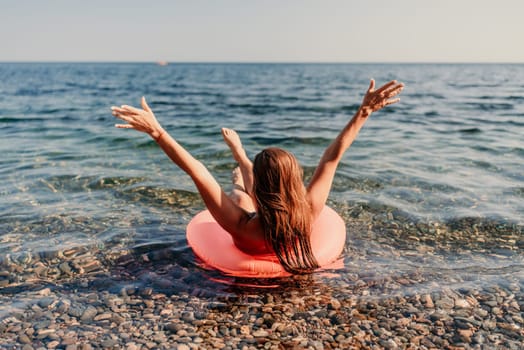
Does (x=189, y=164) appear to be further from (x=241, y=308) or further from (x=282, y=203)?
(x=241, y=308)

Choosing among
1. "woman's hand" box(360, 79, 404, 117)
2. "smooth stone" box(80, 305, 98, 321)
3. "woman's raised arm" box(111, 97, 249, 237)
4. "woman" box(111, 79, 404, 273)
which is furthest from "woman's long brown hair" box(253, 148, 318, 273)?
"smooth stone" box(80, 305, 98, 321)

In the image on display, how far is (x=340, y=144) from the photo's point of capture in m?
4.20

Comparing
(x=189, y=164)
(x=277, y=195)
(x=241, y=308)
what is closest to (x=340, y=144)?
(x=277, y=195)

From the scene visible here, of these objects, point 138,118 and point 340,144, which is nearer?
point 138,118

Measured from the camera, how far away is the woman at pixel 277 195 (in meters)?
3.73

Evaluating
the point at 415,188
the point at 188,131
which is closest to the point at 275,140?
the point at 188,131

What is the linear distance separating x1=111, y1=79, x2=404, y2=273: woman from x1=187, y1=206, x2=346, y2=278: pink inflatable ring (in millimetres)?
116

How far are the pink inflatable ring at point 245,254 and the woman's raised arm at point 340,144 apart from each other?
0.66 metres

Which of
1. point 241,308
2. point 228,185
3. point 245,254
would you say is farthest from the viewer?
point 228,185

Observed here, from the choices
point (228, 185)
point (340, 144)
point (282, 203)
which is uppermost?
point (340, 144)

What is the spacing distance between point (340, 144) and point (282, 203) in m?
0.83

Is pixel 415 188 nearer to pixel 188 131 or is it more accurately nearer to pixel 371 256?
pixel 371 256

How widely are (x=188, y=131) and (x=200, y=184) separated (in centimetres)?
Result: 1057

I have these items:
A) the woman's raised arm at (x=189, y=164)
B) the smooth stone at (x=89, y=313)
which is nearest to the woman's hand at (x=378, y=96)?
the woman's raised arm at (x=189, y=164)
